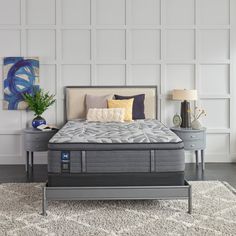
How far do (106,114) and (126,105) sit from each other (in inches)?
13.3

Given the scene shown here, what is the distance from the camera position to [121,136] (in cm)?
397

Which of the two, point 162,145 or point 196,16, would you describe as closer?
point 162,145

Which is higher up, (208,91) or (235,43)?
(235,43)

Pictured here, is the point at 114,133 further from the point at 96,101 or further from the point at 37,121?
the point at 37,121

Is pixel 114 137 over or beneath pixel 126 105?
beneath

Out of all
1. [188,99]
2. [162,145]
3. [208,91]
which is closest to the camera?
[162,145]

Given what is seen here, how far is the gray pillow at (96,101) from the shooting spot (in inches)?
222

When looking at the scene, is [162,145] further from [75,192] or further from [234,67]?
[234,67]

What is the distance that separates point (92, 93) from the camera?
5797mm

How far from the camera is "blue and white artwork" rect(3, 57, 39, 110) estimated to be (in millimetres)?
5785

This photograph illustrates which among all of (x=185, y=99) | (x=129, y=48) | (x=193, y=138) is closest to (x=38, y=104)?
(x=129, y=48)

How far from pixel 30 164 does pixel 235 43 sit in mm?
3383

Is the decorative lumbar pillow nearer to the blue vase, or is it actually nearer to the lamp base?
the lamp base

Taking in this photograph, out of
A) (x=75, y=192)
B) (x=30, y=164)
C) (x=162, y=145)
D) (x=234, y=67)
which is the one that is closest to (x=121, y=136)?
(x=162, y=145)
